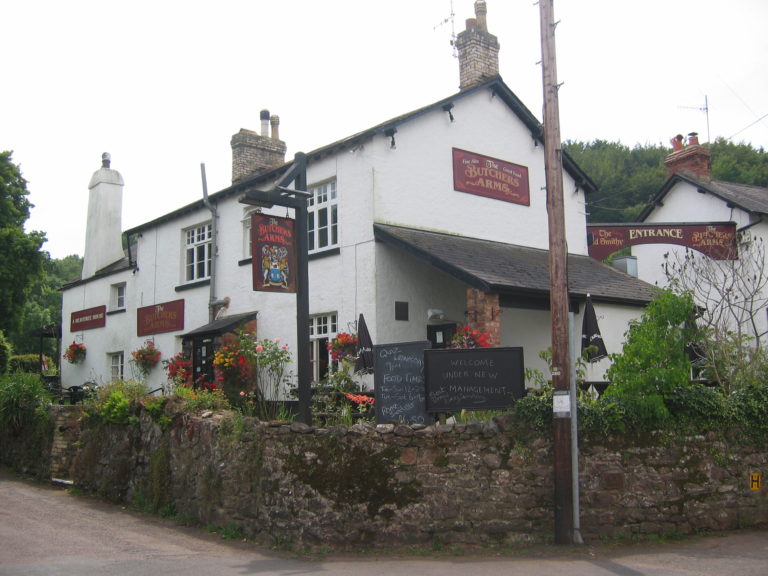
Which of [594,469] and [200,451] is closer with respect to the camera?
[594,469]

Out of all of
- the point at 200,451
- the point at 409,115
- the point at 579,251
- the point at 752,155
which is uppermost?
the point at 752,155

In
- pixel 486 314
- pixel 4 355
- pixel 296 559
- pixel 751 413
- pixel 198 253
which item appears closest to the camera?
pixel 296 559

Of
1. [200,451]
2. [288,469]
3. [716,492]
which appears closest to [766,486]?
[716,492]

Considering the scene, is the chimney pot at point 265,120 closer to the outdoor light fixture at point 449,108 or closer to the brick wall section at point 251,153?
the brick wall section at point 251,153

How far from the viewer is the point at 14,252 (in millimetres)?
24469

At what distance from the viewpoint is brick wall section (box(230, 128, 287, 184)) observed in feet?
71.7

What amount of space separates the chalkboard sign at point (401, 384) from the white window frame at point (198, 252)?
10788mm

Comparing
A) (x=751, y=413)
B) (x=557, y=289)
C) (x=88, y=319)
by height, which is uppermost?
(x=88, y=319)

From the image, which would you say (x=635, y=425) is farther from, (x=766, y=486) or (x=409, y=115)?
(x=409, y=115)

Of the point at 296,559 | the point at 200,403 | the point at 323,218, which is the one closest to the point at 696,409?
the point at 296,559

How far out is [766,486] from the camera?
31.3ft

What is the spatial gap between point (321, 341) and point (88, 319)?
12.0 meters

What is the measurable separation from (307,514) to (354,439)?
103cm

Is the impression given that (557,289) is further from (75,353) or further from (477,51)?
(75,353)
